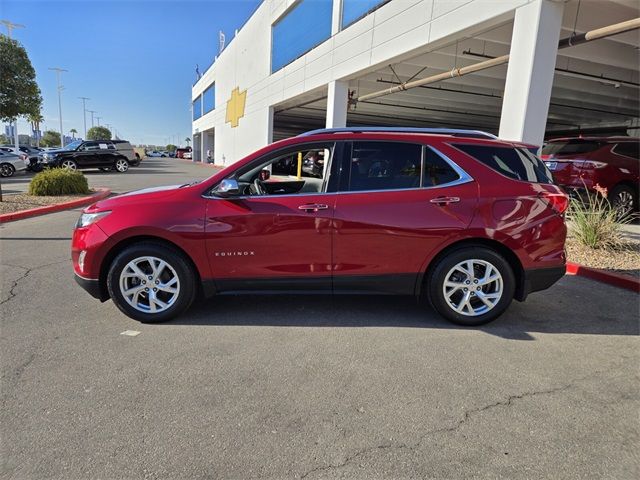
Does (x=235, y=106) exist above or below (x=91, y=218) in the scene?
above

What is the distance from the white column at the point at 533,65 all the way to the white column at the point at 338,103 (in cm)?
820

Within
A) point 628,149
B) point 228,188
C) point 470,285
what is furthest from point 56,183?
point 628,149

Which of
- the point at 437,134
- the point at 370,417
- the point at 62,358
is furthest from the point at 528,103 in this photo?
the point at 62,358

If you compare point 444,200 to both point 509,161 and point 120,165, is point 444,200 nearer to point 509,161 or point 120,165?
point 509,161

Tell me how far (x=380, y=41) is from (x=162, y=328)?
11329mm

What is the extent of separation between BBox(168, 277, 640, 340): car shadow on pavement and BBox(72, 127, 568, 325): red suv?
0.27m

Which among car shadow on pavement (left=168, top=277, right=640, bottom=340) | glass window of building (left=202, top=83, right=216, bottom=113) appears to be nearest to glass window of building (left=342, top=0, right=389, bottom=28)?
car shadow on pavement (left=168, top=277, right=640, bottom=340)

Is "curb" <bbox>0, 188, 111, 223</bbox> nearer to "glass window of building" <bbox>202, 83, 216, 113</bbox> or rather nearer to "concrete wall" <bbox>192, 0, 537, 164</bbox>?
"concrete wall" <bbox>192, 0, 537, 164</bbox>

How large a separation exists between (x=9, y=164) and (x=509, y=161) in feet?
80.3

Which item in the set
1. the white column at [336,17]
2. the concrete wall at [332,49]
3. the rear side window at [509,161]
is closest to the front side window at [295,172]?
the rear side window at [509,161]

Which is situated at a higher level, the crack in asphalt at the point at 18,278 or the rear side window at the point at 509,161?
the rear side window at the point at 509,161

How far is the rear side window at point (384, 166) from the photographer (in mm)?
3906

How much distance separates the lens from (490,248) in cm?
396

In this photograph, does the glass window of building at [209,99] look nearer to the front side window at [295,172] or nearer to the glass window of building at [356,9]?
the glass window of building at [356,9]
